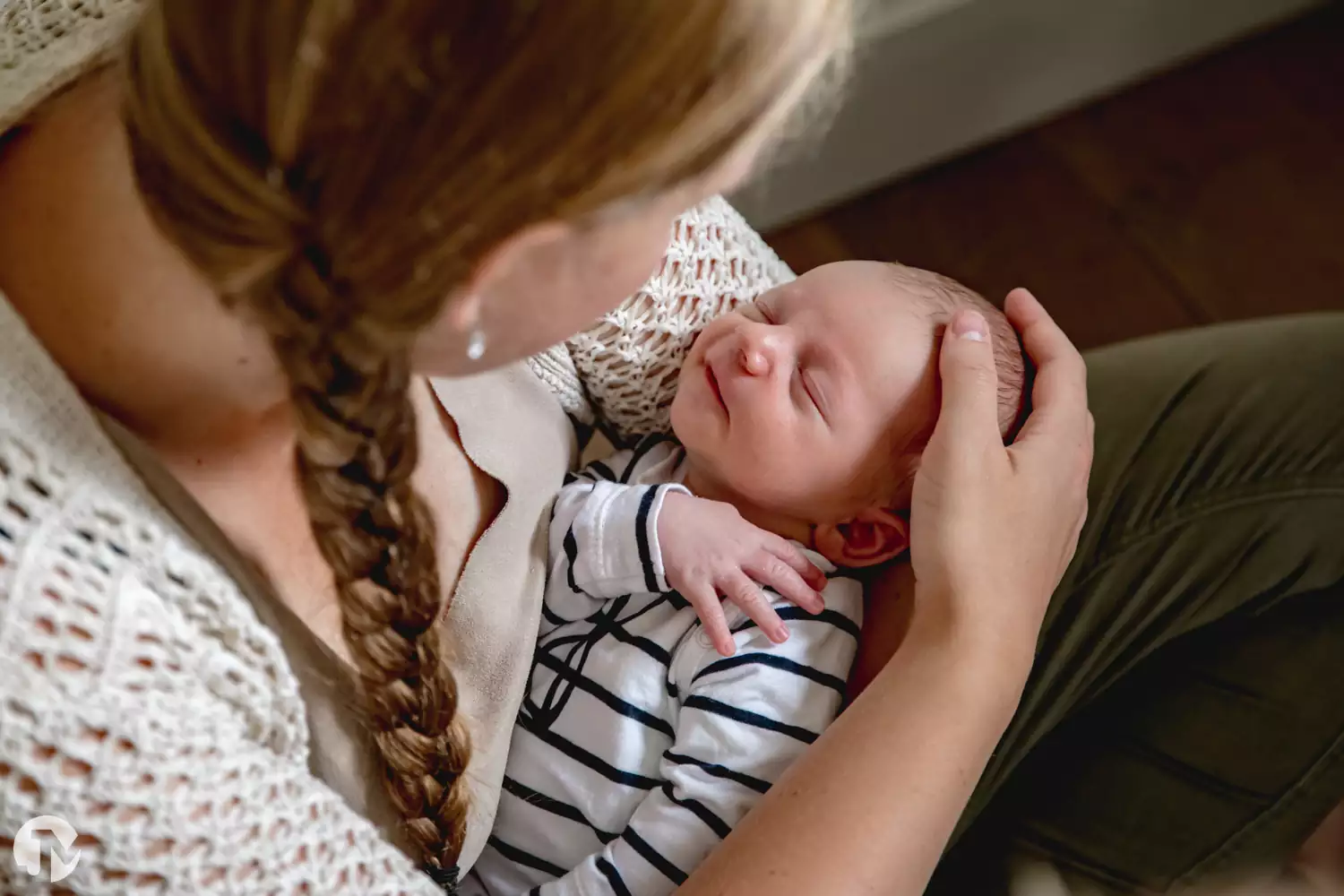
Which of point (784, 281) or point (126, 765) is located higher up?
point (126, 765)

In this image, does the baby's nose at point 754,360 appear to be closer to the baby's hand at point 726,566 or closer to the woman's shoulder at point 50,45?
the baby's hand at point 726,566

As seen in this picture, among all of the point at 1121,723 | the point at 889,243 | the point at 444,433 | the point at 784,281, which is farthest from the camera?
the point at 889,243

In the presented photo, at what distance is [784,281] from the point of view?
3.56ft

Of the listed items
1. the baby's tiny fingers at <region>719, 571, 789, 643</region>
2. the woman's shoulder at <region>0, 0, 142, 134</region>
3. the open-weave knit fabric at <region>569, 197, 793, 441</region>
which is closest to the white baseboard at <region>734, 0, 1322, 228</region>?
the open-weave knit fabric at <region>569, 197, 793, 441</region>

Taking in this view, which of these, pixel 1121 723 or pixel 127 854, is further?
pixel 1121 723

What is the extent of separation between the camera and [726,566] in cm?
90

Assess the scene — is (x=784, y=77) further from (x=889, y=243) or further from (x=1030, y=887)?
(x=889, y=243)

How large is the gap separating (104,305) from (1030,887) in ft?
2.73

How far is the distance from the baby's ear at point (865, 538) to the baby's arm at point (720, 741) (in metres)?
0.08

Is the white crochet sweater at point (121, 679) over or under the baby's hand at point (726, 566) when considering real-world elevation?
over

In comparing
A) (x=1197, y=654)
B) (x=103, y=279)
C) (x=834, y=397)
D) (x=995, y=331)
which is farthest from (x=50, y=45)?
(x=1197, y=654)

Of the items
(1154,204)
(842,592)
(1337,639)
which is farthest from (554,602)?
(1154,204)

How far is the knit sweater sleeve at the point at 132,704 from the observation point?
52 centimetres

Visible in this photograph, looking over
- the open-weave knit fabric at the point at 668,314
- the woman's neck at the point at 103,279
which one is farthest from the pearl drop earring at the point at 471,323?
the open-weave knit fabric at the point at 668,314
